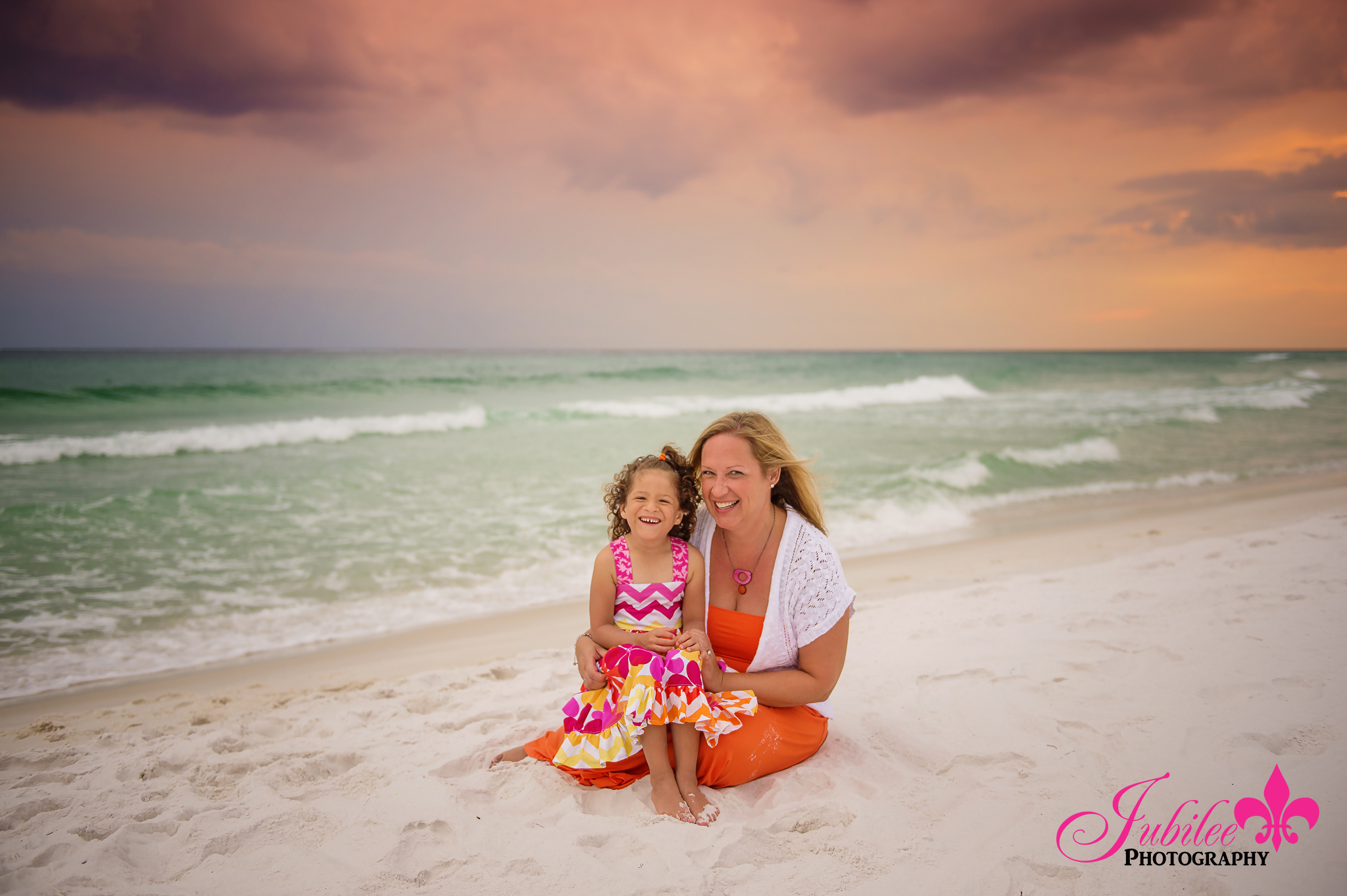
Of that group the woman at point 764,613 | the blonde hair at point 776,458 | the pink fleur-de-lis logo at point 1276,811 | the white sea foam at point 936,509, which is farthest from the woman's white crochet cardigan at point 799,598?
the white sea foam at point 936,509

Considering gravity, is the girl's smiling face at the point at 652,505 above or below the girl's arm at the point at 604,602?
above

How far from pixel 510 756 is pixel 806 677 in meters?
1.55

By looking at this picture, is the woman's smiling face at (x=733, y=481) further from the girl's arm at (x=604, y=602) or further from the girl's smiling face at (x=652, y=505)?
the girl's arm at (x=604, y=602)

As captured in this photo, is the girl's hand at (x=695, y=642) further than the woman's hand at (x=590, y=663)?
No

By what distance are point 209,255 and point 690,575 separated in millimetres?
36463

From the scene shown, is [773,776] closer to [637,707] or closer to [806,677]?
[806,677]

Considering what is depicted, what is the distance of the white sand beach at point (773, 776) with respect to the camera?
2348mm

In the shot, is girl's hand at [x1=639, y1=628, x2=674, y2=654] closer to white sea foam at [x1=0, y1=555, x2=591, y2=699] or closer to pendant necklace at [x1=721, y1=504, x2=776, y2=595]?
pendant necklace at [x1=721, y1=504, x2=776, y2=595]

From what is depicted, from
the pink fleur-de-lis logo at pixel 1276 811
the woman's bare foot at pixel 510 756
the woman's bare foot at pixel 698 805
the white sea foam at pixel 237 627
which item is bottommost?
the white sea foam at pixel 237 627

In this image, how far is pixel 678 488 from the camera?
3029mm

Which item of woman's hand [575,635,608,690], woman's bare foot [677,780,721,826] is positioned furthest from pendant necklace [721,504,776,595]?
woman's bare foot [677,780,721,826]

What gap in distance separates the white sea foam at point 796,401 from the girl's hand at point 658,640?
2017 cm

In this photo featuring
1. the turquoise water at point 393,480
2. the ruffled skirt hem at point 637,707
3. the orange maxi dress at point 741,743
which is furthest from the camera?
the turquoise water at point 393,480

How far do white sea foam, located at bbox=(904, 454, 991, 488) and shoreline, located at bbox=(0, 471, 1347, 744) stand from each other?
3.26 feet
